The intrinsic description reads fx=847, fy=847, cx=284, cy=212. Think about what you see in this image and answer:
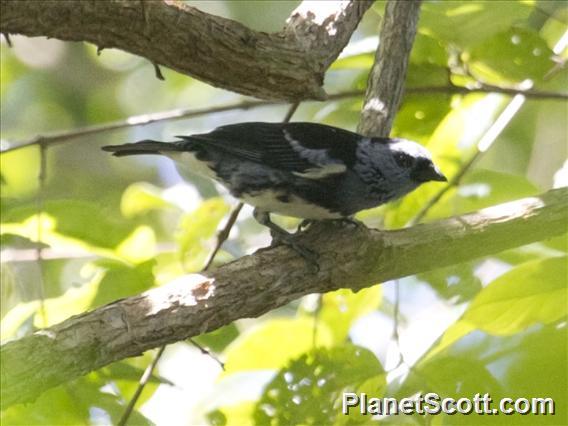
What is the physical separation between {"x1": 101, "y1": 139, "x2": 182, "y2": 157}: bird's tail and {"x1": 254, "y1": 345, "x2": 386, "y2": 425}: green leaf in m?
0.89

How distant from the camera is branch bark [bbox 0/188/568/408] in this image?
176cm

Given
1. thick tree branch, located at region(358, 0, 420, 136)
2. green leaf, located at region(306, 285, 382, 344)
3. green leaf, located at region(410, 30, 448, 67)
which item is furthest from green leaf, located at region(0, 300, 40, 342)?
green leaf, located at region(410, 30, 448, 67)

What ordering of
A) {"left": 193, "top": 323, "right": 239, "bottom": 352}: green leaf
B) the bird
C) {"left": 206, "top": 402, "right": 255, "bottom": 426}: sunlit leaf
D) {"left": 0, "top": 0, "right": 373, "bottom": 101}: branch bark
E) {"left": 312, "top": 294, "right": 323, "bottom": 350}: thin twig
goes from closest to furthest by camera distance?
{"left": 0, "top": 0, "right": 373, "bottom": 101}: branch bark → {"left": 206, "top": 402, "right": 255, "bottom": 426}: sunlit leaf → {"left": 312, "top": 294, "right": 323, "bottom": 350}: thin twig → {"left": 193, "top": 323, "right": 239, "bottom": 352}: green leaf → the bird

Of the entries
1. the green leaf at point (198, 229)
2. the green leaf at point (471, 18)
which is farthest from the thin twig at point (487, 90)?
the green leaf at point (198, 229)

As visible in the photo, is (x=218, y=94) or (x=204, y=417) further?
(x=218, y=94)

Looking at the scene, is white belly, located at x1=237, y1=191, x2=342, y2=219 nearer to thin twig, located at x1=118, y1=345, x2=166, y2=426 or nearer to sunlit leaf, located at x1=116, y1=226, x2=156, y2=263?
sunlit leaf, located at x1=116, y1=226, x2=156, y2=263

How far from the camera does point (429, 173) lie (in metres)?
2.65

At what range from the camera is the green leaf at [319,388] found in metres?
2.09

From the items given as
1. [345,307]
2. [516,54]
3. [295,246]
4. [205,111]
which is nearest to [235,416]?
[295,246]

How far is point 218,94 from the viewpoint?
5.62m

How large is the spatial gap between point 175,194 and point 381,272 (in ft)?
3.59

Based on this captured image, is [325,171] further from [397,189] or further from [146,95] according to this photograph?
[146,95]

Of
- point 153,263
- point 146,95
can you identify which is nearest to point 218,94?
point 146,95

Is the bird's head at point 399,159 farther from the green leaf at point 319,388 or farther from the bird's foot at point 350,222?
the green leaf at point 319,388
